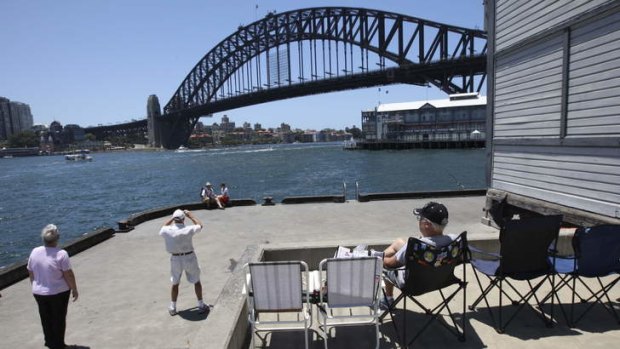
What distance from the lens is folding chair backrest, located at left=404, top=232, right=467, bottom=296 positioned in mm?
3633

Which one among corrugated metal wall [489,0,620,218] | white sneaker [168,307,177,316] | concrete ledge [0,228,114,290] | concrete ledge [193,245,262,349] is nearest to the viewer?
concrete ledge [193,245,262,349]

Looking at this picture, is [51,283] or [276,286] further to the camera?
[51,283]

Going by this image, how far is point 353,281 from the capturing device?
3631 millimetres

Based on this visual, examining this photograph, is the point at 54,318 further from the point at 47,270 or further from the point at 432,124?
the point at 432,124

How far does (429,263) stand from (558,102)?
4911 millimetres

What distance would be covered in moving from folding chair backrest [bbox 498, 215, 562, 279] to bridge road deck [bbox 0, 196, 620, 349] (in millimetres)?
573

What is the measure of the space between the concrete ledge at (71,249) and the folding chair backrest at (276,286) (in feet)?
17.4

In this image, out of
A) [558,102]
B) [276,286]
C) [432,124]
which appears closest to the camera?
[276,286]

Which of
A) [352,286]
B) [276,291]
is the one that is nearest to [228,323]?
[276,291]

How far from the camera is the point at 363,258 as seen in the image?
140 inches

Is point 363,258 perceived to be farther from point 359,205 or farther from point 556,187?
point 359,205

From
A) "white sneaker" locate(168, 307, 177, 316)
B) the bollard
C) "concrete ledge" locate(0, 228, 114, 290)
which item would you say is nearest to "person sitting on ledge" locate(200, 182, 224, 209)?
the bollard

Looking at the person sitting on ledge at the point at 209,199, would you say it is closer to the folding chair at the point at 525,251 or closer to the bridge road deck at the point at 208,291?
the bridge road deck at the point at 208,291

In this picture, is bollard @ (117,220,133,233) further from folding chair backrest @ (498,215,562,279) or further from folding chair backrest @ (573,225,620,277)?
folding chair backrest @ (573,225,620,277)
